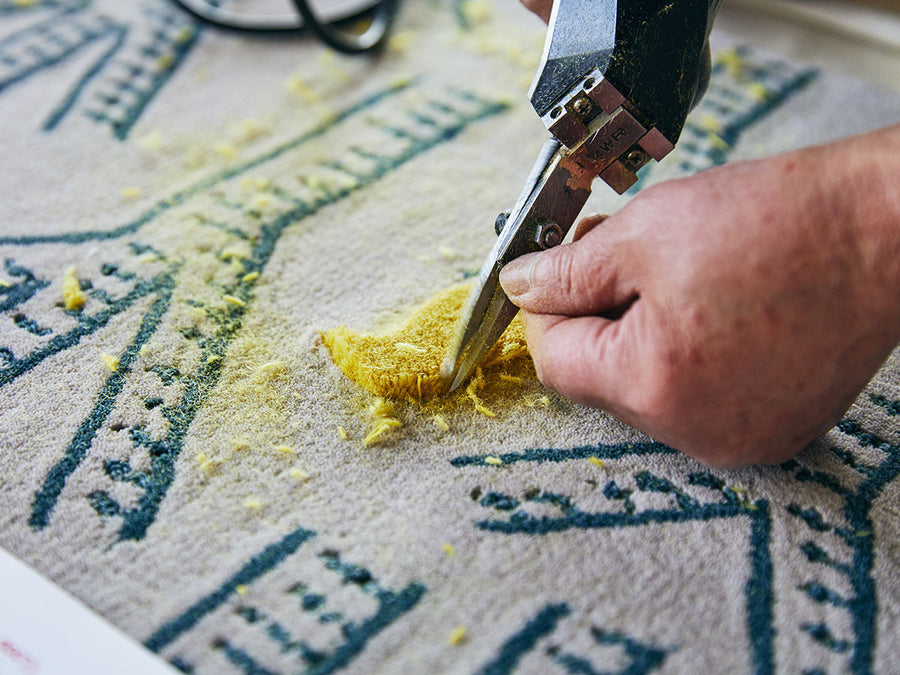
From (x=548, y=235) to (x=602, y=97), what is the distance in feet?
0.47

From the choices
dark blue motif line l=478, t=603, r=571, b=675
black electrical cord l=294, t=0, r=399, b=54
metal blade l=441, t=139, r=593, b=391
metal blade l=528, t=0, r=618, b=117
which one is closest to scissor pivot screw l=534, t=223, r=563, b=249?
metal blade l=441, t=139, r=593, b=391

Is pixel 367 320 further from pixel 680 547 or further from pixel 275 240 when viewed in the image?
pixel 680 547

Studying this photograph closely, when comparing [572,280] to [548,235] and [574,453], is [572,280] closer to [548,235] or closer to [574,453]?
[548,235]

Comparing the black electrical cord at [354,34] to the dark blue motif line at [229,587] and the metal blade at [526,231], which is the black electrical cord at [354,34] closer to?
the metal blade at [526,231]

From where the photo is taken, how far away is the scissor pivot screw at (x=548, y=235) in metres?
0.81

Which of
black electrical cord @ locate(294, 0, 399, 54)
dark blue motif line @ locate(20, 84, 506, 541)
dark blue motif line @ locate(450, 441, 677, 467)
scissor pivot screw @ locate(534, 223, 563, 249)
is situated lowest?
dark blue motif line @ locate(450, 441, 677, 467)

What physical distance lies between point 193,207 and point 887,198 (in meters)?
0.92

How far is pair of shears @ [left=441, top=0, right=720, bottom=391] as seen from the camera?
746 millimetres

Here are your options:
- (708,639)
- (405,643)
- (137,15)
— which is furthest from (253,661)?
(137,15)

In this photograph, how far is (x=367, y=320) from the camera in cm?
103

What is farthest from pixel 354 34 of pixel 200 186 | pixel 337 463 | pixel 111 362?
pixel 337 463

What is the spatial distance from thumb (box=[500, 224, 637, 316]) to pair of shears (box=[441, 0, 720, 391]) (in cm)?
2

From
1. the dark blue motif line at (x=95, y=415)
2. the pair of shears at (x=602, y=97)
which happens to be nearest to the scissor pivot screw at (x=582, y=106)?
the pair of shears at (x=602, y=97)

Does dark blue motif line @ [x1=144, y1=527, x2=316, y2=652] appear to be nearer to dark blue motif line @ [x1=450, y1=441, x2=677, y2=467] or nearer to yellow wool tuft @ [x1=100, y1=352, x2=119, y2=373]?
dark blue motif line @ [x1=450, y1=441, x2=677, y2=467]
